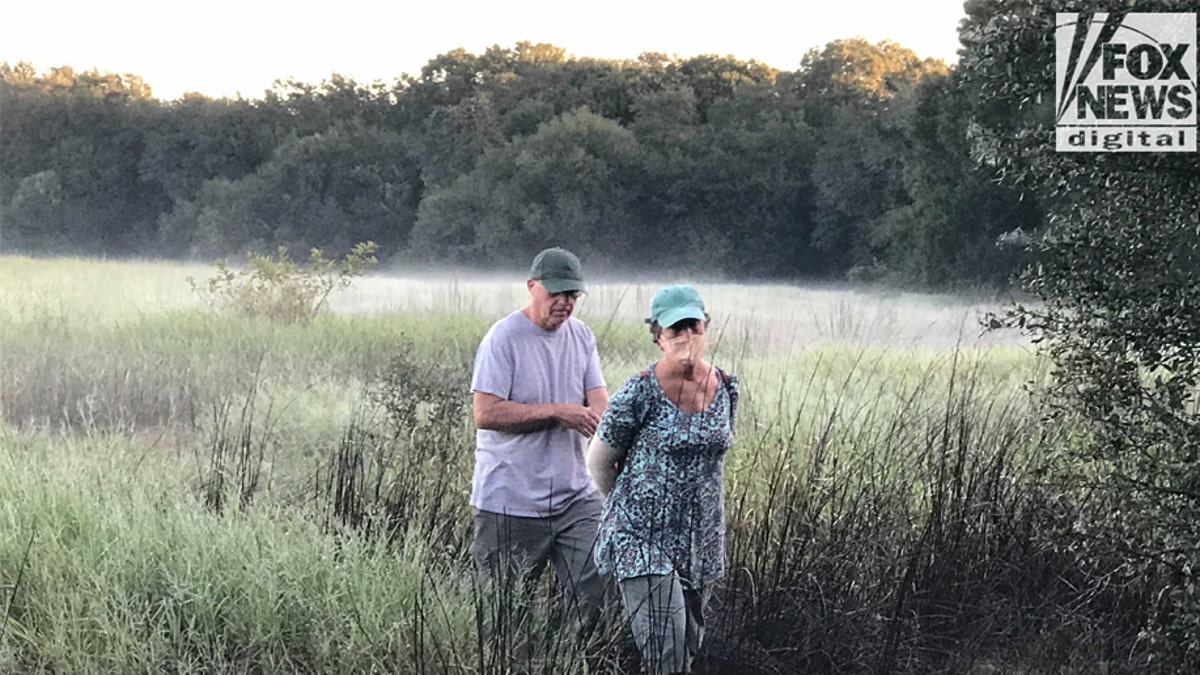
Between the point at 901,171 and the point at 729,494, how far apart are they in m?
6.60

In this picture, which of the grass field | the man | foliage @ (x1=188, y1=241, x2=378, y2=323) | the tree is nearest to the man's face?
the man

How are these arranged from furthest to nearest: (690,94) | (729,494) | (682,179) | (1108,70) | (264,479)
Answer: (682,179)
(690,94)
(264,479)
(729,494)
(1108,70)

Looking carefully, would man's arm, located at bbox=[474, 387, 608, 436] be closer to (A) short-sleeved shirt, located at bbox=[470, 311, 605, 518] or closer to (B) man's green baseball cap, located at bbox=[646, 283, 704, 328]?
(A) short-sleeved shirt, located at bbox=[470, 311, 605, 518]

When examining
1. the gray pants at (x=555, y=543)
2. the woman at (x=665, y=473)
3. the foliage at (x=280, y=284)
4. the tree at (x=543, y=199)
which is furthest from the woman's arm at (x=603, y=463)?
the foliage at (x=280, y=284)

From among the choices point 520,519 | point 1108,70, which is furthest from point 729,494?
point 1108,70

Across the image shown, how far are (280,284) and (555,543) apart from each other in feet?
23.5

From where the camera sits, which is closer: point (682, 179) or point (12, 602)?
point (12, 602)

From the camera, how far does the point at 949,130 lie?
938cm

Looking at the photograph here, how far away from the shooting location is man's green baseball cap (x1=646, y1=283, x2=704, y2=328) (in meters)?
2.66

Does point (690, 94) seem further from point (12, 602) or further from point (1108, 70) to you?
point (12, 602)

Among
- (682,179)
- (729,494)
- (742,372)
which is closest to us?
(729,494)

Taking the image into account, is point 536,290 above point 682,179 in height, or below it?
below

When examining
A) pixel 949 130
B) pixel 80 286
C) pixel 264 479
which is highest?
pixel 949 130

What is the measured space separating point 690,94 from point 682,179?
0.94 m
